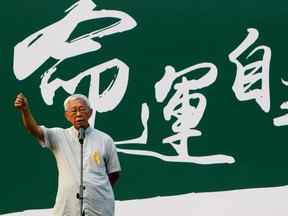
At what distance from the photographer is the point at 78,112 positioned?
362 centimetres

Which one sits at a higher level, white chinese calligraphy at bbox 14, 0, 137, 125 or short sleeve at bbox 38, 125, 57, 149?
white chinese calligraphy at bbox 14, 0, 137, 125

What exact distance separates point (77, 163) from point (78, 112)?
0.20 metres

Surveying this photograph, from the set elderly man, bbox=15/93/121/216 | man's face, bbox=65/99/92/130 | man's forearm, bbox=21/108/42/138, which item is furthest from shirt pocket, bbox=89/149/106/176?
man's forearm, bbox=21/108/42/138

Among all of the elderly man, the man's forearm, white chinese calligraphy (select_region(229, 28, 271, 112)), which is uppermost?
white chinese calligraphy (select_region(229, 28, 271, 112))

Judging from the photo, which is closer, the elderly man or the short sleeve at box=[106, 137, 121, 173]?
the elderly man

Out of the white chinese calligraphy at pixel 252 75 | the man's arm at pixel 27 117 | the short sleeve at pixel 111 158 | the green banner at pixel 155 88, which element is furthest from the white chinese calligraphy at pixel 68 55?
the man's arm at pixel 27 117

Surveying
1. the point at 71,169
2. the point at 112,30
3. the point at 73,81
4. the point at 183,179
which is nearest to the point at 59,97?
the point at 73,81

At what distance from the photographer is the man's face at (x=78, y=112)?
11.8ft

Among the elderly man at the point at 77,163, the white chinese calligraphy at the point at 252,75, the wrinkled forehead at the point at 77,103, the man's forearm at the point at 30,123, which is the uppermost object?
the white chinese calligraphy at the point at 252,75

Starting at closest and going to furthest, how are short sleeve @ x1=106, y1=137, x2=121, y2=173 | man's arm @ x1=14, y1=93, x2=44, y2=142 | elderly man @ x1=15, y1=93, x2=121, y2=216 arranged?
man's arm @ x1=14, y1=93, x2=44, y2=142, elderly man @ x1=15, y1=93, x2=121, y2=216, short sleeve @ x1=106, y1=137, x2=121, y2=173

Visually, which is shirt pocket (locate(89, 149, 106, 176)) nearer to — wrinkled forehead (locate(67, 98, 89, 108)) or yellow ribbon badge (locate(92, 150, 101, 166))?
yellow ribbon badge (locate(92, 150, 101, 166))

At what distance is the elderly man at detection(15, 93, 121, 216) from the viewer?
359 cm

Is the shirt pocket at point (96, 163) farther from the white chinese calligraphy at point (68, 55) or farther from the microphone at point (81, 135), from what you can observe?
the white chinese calligraphy at point (68, 55)

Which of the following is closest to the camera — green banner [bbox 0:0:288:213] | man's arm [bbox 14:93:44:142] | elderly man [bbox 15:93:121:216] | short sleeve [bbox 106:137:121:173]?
man's arm [bbox 14:93:44:142]
